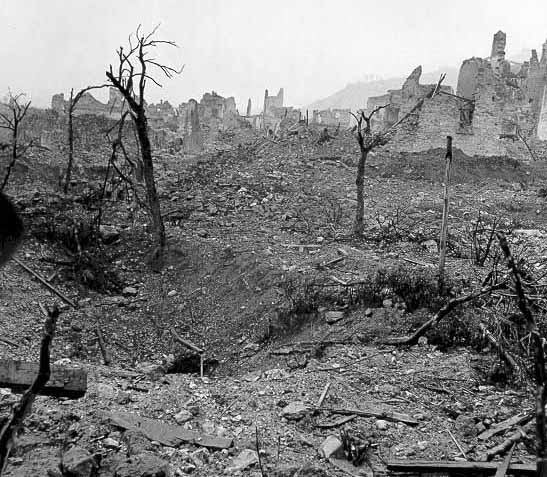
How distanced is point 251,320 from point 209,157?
522 inches

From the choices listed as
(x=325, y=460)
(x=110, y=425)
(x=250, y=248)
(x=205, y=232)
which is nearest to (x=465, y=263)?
(x=250, y=248)

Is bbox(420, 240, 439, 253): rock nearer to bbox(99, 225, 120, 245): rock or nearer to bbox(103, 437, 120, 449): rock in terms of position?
bbox(99, 225, 120, 245): rock

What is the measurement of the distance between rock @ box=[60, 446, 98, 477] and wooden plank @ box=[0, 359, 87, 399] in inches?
16.8

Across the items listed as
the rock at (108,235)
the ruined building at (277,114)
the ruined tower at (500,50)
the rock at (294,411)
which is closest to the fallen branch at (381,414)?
the rock at (294,411)

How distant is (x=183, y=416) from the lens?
387 cm

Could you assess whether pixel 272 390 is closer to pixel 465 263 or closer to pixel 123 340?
pixel 123 340

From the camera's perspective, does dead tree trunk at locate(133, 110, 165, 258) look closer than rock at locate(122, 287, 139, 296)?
No

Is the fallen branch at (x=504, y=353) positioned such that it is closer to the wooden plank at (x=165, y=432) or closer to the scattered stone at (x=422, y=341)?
the scattered stone at (x=422, y=341)

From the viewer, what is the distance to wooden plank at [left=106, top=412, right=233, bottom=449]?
3.49 meters

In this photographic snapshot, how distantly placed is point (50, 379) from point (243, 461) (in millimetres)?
1304

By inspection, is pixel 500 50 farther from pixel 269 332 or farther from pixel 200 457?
pixel 200 457

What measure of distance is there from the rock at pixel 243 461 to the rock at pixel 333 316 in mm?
2447

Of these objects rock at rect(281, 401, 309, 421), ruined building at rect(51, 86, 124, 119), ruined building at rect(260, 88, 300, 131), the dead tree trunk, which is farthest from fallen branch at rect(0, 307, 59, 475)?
ruined building at rect(51, 86, 124, 119)

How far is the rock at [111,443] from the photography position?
10.9ft
